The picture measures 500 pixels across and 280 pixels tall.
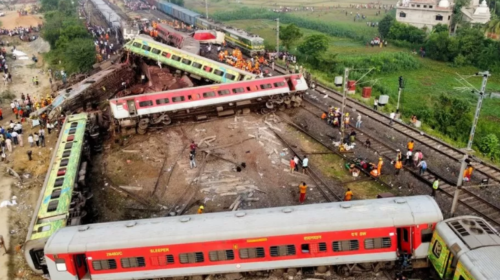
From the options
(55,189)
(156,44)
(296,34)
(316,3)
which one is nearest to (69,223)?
(55,189)

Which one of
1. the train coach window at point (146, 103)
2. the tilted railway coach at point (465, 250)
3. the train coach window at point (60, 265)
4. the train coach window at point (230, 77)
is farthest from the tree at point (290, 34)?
the train coach window at point (60, 265)

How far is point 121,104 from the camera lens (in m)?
33.6

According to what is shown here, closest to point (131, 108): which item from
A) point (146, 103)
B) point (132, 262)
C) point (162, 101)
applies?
point (146, 103)

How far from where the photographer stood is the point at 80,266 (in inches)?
685

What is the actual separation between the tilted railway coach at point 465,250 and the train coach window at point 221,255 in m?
7.66

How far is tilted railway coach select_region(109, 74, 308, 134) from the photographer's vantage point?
3369 cm

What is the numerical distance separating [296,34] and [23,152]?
37546 mm

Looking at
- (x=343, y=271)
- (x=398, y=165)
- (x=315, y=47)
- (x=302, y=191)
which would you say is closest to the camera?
(x=343, y=271)

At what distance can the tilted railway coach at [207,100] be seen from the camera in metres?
33.7

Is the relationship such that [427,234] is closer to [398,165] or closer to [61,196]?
[398,165]

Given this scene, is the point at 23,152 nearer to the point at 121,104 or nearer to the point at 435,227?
the point at 121,104

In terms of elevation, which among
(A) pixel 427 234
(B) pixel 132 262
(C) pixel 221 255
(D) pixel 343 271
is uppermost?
(A) pixel 427 234

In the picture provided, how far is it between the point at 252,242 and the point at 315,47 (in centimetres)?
4334

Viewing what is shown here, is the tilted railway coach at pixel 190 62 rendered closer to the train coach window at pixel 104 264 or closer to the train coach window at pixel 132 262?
the train coach window at pixel 132 262
